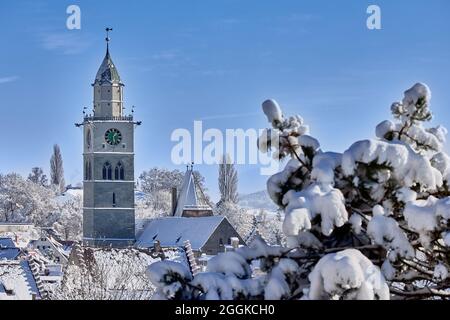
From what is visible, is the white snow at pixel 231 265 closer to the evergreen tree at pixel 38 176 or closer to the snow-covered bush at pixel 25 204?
the snow-covered bush at pixel 25 204

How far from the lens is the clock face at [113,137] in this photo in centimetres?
4853

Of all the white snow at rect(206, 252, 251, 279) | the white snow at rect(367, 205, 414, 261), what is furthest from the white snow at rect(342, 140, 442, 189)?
the white snow at rect(206, 252, 251, 279)

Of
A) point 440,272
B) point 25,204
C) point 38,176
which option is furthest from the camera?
point 38,176

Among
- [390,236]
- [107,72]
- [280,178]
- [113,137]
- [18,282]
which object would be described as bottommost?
[18,282]

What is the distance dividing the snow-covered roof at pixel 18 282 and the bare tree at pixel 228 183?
110 ft

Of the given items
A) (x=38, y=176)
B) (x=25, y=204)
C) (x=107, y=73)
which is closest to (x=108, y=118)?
(x=107, y=73)

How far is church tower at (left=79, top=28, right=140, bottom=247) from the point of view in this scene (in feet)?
160

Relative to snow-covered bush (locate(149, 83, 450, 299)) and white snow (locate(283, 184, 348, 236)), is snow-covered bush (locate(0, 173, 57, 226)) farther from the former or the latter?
white snow (locate(283, 184, 348, 236))

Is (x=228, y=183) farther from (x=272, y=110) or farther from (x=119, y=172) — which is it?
(x=272, y=110)

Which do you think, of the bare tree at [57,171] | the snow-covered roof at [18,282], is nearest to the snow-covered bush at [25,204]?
the bare tree at [57,171]

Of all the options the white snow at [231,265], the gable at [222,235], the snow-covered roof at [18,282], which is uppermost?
the white snow at [231,265]

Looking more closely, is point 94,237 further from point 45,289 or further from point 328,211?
point 328,211

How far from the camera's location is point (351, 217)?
A: 5.28 meters

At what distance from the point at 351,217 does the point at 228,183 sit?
52.0 m
